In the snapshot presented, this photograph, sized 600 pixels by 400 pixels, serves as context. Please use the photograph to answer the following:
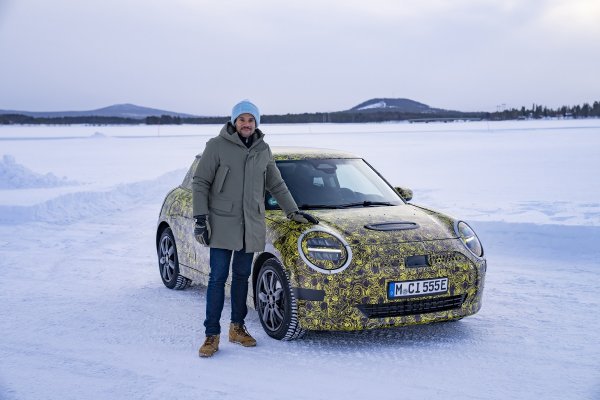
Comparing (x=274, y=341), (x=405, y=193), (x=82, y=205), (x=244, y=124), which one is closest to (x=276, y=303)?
A: (x=274, y=341)

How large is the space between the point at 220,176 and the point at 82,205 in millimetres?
9187

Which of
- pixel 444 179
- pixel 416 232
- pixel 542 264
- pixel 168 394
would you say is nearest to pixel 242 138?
pixel 416 232

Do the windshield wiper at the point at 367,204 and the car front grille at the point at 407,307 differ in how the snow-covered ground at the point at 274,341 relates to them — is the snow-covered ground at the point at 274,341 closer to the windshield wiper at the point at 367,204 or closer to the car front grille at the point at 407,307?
the car front grille at the point at 407,307

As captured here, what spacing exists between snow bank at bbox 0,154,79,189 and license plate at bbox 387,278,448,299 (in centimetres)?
1428

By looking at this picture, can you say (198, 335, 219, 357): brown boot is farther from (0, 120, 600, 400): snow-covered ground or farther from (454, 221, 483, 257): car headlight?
(454, 221, 483, 257): car headlight

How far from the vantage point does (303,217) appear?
524 cm

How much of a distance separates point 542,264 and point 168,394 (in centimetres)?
524

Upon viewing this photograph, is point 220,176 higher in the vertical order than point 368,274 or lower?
higher

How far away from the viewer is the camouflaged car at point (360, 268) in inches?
192

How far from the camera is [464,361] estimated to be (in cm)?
471

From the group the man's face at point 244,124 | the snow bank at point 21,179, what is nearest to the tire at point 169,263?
the man's face at point 244,124

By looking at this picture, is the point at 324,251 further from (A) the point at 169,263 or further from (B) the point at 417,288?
(A) the point at 169,263

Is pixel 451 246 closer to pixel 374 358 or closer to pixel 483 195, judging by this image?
pixel 374 358

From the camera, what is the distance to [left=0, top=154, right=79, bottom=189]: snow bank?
17.3m
